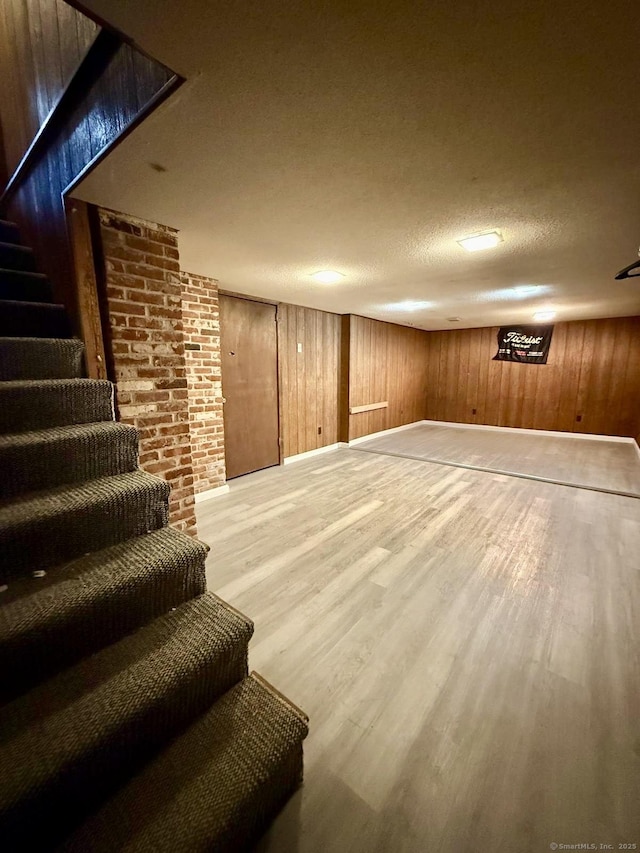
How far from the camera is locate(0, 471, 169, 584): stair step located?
3.59ft

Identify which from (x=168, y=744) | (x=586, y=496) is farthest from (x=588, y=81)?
(x=586, y=496)

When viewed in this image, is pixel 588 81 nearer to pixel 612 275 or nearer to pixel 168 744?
pixel 168 744

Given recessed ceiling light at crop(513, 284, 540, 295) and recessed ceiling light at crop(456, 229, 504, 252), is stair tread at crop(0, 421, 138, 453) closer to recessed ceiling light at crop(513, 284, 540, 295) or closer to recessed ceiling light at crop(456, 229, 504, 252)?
recessed ceiling light at crop(456, 229, 504, 252)

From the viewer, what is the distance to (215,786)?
918mm

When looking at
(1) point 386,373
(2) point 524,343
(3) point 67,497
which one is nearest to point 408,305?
(1) point 386,373

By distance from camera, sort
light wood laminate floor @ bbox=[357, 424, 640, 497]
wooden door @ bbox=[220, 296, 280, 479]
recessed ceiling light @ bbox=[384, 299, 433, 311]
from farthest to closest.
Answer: recessed ceiling light @ bbox=[384, 299, 433, 311]
light wood laminate floor @ bbox=[357, 424, 640, 497]
wooden door @ bbox=[220, 296, 280, 479]

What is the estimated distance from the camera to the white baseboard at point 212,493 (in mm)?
3508

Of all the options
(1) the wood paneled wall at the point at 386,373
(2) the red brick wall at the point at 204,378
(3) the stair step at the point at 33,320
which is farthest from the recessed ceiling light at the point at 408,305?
(3) the stair step at the point at 33,320

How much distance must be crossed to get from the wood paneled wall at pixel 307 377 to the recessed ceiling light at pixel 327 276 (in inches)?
48.4

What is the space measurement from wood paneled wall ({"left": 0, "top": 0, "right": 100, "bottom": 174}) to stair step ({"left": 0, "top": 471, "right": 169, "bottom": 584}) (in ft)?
5.99

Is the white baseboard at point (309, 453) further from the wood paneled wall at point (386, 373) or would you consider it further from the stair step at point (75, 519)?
the stair step at point (75, 519)

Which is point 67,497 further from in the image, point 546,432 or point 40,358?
point 546,432

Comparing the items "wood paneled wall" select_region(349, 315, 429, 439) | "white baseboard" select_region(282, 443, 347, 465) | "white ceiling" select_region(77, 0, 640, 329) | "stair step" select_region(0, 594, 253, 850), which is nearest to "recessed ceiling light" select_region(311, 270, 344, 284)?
"white ceiling" select_region(77, 0, 640, 329)

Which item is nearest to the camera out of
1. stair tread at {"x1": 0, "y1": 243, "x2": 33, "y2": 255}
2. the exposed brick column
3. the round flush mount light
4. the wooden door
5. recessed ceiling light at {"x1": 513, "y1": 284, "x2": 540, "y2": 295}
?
the exposed brick column
